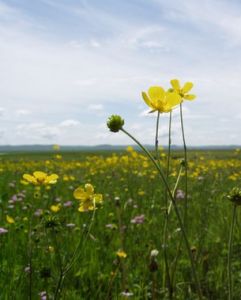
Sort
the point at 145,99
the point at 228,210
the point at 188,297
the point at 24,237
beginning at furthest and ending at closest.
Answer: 1. the point at 228,210
2. the point at 24,237
3. the point at 188,297
4. the point at 145,99

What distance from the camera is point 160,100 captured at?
147 cm

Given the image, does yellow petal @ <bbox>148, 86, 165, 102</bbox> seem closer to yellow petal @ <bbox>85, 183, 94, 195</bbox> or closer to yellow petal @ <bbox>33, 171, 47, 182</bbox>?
yellow petal @ <bbox>85, 183, 94, 195</bbox>

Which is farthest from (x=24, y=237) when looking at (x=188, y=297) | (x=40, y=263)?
(x=188, y=297)

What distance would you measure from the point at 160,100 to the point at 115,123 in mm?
241

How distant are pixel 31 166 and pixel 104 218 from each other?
7.06 m

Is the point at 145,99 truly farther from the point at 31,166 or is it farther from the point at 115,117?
the point at 31,166

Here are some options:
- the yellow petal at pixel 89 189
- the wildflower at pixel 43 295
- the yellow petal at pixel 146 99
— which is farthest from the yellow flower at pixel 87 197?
the wildflower at pixel 43 295

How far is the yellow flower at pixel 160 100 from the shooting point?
146cm

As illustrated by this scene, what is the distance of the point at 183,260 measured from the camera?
3.36 metres

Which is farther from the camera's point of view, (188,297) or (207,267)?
(207,267)

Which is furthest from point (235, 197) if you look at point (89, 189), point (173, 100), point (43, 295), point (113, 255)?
point (113, 255)

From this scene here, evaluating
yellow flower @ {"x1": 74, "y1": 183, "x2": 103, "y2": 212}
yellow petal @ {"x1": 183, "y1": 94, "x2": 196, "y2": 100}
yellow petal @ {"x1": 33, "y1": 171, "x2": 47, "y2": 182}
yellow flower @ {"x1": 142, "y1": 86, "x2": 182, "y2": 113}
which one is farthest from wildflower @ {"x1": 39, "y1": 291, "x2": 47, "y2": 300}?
yellow flower @ {"x1": 142, "y1": 86, "x2": 182, "y2": 113}

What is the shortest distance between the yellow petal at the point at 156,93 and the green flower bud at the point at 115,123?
0.20 meters

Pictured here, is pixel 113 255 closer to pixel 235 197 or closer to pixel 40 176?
pixel 40 176
